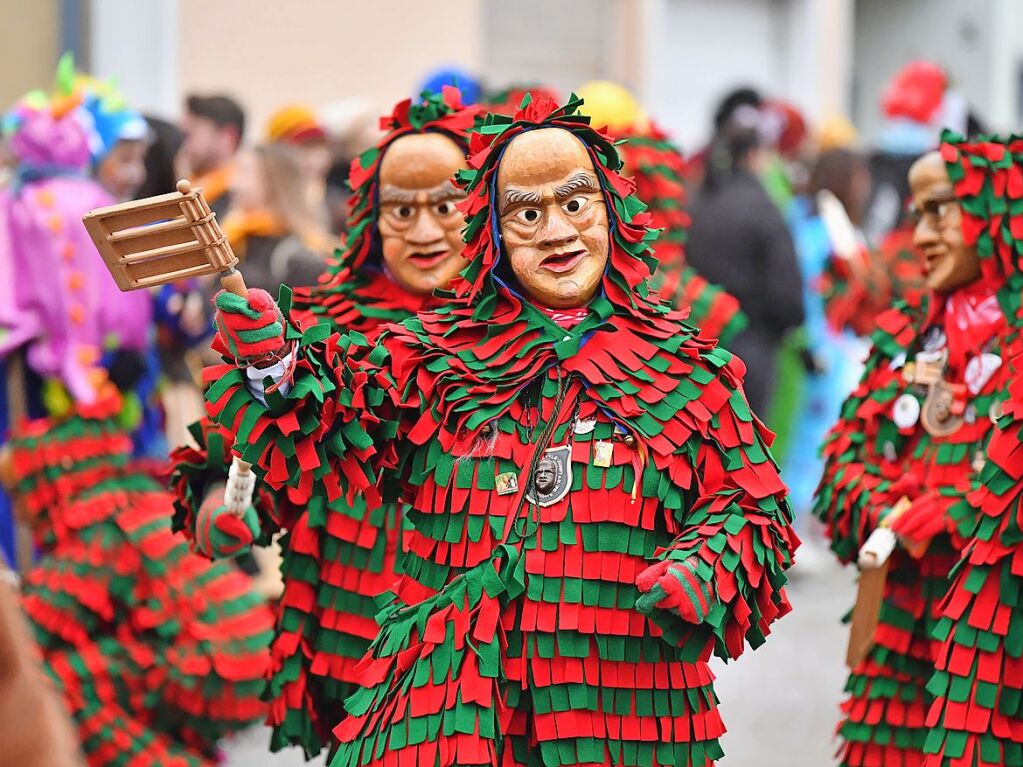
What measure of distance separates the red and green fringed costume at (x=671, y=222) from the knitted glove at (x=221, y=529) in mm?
2128

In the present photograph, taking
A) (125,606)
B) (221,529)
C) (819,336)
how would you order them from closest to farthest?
(221,529), (125,606), (819,336)

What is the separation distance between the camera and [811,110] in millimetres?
17875

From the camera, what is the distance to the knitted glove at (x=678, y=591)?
11.2 ft

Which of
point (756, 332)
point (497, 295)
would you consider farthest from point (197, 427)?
point (756, 332)

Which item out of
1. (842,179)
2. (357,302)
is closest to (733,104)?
(842,179)

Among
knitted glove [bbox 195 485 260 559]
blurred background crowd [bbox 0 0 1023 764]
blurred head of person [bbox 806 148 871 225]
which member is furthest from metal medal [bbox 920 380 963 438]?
blurred head of person [bbox 806 148 871 225]

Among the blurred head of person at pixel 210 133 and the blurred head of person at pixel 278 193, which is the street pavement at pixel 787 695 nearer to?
the blurred head of person at pixel 278 193

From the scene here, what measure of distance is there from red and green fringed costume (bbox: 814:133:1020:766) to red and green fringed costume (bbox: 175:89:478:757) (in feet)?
4.22

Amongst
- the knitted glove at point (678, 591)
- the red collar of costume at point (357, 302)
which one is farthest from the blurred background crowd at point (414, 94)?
the knitted glove at point (678, 591)

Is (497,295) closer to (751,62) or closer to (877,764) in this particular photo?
(877,764)

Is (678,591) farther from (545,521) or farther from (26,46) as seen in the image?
(26,46)

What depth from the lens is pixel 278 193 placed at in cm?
778

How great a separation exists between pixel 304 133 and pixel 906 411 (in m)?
5.34

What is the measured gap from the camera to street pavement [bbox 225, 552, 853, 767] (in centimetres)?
672
